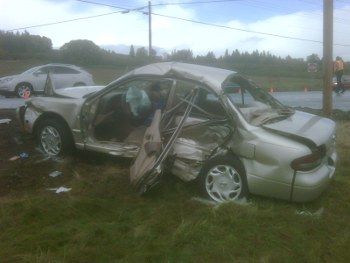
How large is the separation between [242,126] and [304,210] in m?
1.16

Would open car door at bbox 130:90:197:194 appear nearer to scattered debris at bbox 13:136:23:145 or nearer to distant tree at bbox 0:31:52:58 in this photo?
scattered debris at bbox 13:136:23:145

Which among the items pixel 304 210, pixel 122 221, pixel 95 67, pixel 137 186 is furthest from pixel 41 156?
pixel 95 67

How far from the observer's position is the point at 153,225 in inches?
185

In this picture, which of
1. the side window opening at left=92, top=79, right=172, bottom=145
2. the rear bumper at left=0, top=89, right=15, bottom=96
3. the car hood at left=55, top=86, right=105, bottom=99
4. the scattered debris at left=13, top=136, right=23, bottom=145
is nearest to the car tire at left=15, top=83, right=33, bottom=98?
the rear bumper at left=0, top=89, right=15, bottom=96

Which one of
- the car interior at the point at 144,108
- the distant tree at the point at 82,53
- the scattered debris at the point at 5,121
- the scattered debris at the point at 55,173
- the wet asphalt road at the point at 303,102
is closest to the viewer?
the car interior at the point at 144,108

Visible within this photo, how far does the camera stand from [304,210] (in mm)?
5254

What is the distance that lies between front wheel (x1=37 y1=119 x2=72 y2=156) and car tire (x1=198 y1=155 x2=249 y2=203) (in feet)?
7.60

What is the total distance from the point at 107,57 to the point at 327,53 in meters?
36.1

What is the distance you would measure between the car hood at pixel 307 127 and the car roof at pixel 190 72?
88 cm

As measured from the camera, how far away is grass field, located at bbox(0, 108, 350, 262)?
4.12m

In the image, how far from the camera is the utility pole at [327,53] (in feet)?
35.2

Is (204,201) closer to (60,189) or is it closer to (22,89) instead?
(60,189)

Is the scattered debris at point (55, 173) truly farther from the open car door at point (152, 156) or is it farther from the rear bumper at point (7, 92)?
the rear bumper at point (7, 92)

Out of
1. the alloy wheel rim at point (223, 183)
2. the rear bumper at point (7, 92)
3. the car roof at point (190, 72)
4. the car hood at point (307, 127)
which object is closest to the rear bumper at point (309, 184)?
the car hood at point (307, 127)
